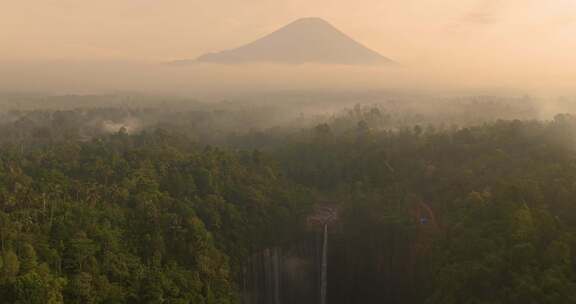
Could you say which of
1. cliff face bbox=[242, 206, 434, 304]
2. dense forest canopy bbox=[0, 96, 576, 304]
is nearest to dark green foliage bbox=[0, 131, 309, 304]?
dense forest canopy bbox=[0, 96, 576, 304]

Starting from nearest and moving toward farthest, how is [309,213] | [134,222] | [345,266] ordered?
[134,222] → [345,266] → [309,213]

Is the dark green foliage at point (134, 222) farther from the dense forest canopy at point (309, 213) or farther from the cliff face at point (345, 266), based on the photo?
the cliff face at point (345, 266)

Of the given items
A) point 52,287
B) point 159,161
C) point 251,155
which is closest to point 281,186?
point 251,155

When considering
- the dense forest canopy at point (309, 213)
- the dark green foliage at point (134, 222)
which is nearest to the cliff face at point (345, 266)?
the dense forest canopy at point (309, 213)

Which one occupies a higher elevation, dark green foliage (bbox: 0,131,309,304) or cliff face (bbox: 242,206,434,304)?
dark green foliage (bbox: 0,131,309,304)

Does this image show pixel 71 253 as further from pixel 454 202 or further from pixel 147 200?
pixel 454 202

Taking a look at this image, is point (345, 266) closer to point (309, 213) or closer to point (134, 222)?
point (309, 213)

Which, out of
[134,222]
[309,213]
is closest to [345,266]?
[309,213]

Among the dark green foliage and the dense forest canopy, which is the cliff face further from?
the dark green foliage
